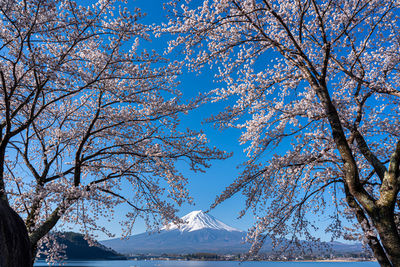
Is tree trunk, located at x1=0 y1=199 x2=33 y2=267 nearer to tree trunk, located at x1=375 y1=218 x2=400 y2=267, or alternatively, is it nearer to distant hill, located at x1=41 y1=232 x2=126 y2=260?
tree trunk, located at x1=375 y1=218 x2=400 y2=267

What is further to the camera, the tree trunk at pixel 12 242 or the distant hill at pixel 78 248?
the distant hill at pixel 78 248

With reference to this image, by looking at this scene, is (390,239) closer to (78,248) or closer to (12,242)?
(12,242)

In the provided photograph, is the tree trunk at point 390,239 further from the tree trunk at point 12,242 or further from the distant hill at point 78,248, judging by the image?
the distant hill at point 78,248

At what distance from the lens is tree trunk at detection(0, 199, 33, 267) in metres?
3.61

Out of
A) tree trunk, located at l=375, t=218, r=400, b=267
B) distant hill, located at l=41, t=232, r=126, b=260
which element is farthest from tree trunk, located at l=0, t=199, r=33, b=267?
distant hill, located at l=41, t=232, r=126, b=260

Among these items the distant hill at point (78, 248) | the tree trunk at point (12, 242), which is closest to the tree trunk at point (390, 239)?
the tree trunk at point (12, 242)

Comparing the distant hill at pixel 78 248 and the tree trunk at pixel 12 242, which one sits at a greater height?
the tree trunk at pixel 12 242

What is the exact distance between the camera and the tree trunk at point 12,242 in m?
3.61

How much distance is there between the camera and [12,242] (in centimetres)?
386

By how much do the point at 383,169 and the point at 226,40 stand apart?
4.00 metres

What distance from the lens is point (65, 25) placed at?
14.3 feet

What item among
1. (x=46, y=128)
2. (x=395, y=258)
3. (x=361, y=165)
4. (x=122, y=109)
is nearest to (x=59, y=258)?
(x=46, y=128)

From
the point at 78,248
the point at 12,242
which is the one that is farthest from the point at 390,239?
the point at 78,248

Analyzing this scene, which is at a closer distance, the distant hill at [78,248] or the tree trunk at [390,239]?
the tree trunk at [390,239]
